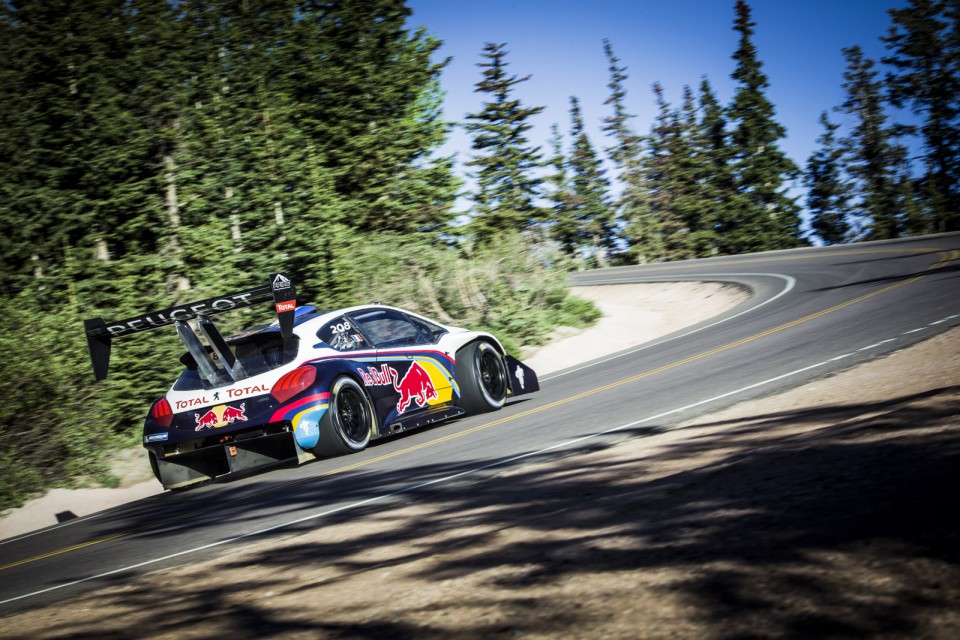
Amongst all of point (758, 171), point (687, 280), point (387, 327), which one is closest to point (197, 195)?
point (387, 327)

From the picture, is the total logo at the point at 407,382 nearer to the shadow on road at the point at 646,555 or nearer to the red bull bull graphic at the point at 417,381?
the red bull bull graphic at the point at 417,381

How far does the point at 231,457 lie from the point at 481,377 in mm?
3468

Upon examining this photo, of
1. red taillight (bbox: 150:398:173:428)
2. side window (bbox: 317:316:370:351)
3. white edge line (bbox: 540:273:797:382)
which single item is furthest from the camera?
white edge line (bbox: 540:273:797:382)

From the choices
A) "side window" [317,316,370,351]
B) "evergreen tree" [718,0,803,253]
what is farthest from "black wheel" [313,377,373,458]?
"evergreen tree" [718,0,803,253]

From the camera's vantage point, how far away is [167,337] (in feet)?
54.7

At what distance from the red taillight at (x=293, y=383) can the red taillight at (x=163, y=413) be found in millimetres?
1192

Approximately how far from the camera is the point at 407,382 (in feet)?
32.6

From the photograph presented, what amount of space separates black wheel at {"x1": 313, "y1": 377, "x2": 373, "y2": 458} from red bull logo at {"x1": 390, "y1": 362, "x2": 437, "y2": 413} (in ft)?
1.74

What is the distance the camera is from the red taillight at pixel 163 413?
891 cm

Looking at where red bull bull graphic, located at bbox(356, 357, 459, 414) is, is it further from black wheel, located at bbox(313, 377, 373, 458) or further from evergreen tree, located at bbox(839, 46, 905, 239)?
evergreen tree, located at bbox(839, 46, 905, 239)

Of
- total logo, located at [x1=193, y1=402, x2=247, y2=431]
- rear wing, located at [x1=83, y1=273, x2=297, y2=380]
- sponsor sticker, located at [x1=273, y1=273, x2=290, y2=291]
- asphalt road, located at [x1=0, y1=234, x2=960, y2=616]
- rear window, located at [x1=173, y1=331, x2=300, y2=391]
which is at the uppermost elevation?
sponsor sticker, located at [x1=273, y1=273, x2=290, y2=291]

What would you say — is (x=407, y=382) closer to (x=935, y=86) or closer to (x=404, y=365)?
(x=404, y=365)

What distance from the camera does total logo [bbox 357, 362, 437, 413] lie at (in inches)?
371

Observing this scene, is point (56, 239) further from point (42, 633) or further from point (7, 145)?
point (42, 633)
